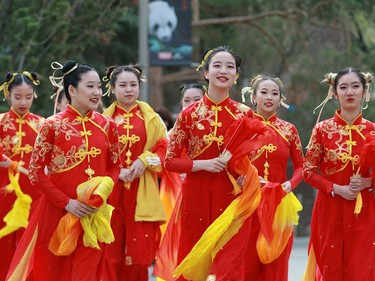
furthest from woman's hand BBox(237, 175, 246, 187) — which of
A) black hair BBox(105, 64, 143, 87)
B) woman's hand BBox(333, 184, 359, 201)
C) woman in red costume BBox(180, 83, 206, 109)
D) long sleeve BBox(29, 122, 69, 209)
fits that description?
woman in red costume BBox(180, 83, 206, 109)

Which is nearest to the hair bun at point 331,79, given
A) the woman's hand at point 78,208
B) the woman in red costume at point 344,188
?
the woman in red costume at point 344,188

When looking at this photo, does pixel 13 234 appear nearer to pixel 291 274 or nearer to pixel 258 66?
pixel 291 274

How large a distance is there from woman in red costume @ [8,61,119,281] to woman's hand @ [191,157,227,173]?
68cm

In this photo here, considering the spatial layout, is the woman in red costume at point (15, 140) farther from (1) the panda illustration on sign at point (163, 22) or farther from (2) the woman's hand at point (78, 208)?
(1) the panda illustration on sign at point (163, 22)

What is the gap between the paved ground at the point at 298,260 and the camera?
49.7 ft

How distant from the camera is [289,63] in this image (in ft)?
91.1

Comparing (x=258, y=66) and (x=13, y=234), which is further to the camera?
(x=258, y=66)

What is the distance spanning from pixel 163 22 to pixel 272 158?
9559mm

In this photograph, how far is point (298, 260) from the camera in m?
17.6

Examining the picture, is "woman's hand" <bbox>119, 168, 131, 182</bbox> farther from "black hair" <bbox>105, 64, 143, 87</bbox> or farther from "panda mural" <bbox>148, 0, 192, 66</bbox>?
"panda mural" <bbox>148, 0, 192, 66</bbox>

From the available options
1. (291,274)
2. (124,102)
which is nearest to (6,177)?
(124,102)

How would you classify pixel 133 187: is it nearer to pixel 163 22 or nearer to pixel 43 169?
pixel 43 169

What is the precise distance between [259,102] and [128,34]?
15.7 meters

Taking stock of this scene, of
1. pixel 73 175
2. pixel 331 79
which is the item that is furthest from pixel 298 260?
pixel 73 175
